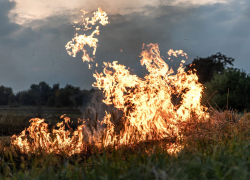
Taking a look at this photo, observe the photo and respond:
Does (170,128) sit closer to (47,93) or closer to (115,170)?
(115,170)

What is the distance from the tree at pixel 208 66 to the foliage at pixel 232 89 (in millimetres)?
9818

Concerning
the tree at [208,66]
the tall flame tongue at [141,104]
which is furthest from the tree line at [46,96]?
the tall flame tongue at [141,104]

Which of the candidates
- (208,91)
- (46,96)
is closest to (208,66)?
(208,91)

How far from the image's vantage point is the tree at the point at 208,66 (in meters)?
35.9

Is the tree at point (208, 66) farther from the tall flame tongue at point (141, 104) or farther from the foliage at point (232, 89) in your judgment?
the tall flame tongue at point (141, 104)

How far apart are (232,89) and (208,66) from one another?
1210cm

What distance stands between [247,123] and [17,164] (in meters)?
7.86

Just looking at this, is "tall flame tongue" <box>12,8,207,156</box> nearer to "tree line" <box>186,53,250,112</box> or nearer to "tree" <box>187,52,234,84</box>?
"tree line" <box>186,53,250,112</box>

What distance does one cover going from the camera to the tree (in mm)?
35938

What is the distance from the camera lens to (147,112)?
1014cm

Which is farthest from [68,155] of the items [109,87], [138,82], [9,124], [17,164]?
[9,124]

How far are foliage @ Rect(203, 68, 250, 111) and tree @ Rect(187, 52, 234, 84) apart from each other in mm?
9818

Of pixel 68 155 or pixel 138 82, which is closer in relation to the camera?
pixel 68 155

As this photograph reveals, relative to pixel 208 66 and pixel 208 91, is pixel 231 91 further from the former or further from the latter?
pixel 208 66
